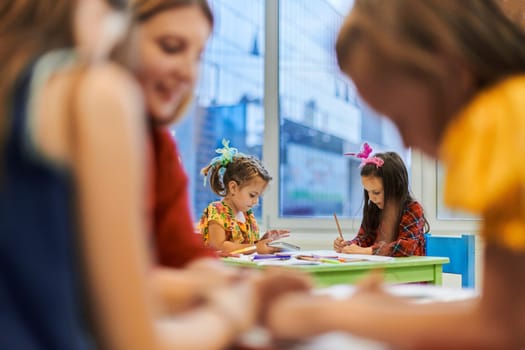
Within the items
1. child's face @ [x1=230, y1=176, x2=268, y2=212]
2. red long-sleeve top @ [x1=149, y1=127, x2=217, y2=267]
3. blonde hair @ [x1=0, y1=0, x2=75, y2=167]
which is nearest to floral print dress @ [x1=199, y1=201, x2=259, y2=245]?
child's face @ [x1=230, y1=176, x2=268, y2=212]

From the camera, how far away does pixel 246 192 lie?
8.70 feet

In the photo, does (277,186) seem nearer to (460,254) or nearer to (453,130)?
(460,254)

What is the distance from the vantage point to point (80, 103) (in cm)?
32

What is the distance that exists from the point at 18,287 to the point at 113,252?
0.24ft

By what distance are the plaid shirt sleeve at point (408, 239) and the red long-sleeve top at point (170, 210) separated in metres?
1.87

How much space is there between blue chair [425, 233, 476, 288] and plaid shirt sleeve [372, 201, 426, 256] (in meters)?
0.08

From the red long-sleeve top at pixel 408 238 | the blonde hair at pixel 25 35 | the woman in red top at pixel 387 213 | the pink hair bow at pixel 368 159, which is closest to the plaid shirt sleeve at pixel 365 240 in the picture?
the woman in red top at pixel 387 213

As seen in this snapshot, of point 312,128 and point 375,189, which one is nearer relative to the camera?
point 375,189

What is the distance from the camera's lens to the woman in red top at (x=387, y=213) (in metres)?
2.40

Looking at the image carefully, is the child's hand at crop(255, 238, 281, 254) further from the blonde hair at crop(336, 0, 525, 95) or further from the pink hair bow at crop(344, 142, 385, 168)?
the blonde hair at crop(336, 0, 525, 95)

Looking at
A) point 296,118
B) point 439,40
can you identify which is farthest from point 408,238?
point 439,40

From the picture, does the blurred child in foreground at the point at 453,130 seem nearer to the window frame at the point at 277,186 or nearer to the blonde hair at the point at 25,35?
the blonde hair at the point at 25,35

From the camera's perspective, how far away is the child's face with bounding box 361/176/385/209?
2.54 metres

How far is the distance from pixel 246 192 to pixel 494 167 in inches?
90.9
